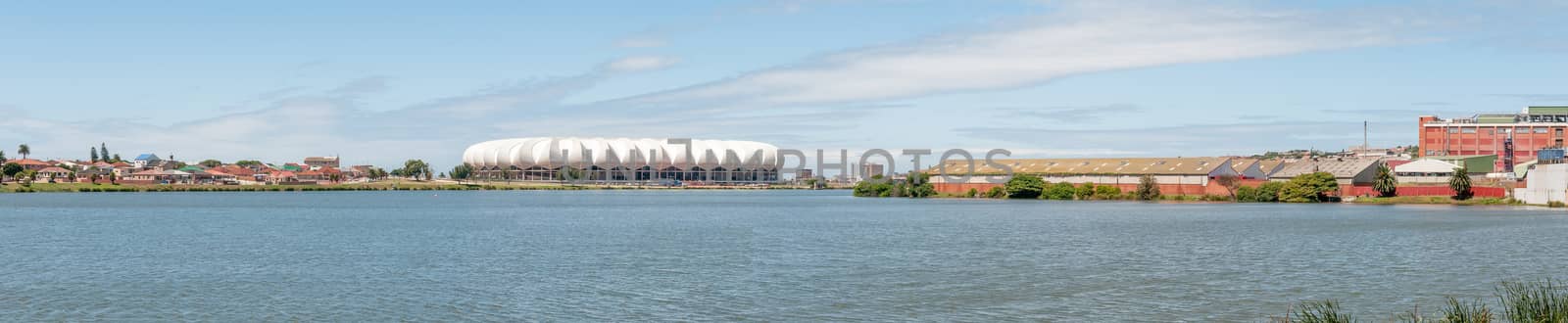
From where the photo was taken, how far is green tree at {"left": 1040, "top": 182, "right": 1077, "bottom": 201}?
363 ft

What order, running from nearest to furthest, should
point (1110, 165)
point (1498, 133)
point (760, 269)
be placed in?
1. point (760, 269)
2. point (1110, 165)
3. point (1498, 133)

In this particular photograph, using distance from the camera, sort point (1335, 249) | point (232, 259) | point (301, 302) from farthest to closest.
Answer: point (1335, 249)
point (232, 259)
point (301, 302)

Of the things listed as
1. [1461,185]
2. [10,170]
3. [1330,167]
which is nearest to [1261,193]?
[1330,167]

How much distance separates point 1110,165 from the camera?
113m

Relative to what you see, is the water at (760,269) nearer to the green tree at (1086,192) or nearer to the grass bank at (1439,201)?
the grass bank at (1439,201)

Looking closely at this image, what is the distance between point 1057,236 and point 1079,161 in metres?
70.5

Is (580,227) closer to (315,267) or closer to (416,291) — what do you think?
(315,267)

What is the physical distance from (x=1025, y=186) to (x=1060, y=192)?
4.08 metres

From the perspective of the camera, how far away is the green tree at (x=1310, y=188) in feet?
315

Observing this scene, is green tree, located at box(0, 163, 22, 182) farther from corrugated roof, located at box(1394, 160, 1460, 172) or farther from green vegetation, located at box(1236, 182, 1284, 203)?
corrugated roof, located at box(1394, 160, 1460, 172)

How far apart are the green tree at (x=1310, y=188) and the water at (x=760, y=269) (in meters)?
34.3

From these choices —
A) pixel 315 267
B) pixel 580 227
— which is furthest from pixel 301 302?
pixel 580 227

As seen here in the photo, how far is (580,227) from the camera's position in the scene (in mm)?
60812

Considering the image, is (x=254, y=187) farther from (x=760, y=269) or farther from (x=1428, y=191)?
(x=760, y=269)
